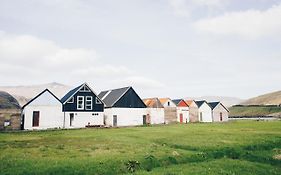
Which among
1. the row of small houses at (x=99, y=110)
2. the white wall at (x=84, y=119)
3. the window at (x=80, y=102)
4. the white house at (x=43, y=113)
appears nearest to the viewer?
the white house at (x=43, y=113)

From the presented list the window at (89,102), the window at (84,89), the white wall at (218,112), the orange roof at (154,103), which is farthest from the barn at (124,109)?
the white wall at (218,112)

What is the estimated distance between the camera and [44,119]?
54344 millimetres

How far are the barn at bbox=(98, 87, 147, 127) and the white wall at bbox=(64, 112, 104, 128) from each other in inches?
138

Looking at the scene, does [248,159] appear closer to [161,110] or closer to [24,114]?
[24,114]

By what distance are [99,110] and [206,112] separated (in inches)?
1614

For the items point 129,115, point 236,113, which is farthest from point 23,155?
point 236,113

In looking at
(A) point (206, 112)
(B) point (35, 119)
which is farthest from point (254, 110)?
(B) point (35, 119)

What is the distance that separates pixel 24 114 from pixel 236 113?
126 meters

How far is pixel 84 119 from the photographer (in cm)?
5912

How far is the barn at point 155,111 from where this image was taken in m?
70.4

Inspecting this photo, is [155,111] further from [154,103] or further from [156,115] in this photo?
[154,103]

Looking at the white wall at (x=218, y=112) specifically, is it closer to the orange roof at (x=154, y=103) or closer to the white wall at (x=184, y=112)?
the white wall at (x=184, y=112)

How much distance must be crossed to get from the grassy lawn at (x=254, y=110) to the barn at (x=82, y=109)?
336ft

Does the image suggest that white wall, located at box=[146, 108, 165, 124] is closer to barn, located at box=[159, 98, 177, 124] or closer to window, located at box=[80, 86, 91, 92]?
barn, located at box=[159, 98, 177, 124]
